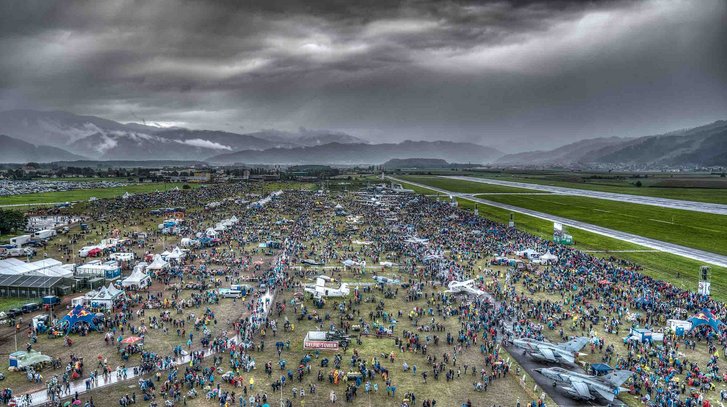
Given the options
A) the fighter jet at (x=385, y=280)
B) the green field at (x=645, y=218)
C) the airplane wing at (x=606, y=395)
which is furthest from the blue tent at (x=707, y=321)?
the green field at (x=645, y=218)

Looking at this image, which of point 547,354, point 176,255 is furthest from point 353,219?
point 547,354

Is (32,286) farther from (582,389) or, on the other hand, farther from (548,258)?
(548,258)

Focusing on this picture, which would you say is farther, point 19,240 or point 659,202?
point 659,202

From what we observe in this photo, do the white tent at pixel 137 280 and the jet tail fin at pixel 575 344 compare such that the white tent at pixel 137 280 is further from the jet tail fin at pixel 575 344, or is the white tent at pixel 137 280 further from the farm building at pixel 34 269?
the jet tail fin at pixel 575 344

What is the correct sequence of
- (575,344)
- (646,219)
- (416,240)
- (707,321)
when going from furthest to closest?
(646,219)
(416,240)
(707,321)
(575,344)

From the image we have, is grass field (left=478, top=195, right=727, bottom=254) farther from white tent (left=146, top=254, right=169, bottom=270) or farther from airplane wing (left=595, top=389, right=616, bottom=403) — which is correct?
white tent (left=146, top=254, right=169, bottom=270)

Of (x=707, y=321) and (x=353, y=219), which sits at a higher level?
(x=353, y=219)

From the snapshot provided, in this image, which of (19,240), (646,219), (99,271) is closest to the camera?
(99,271)

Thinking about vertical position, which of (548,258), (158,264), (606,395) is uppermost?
(548,258)
